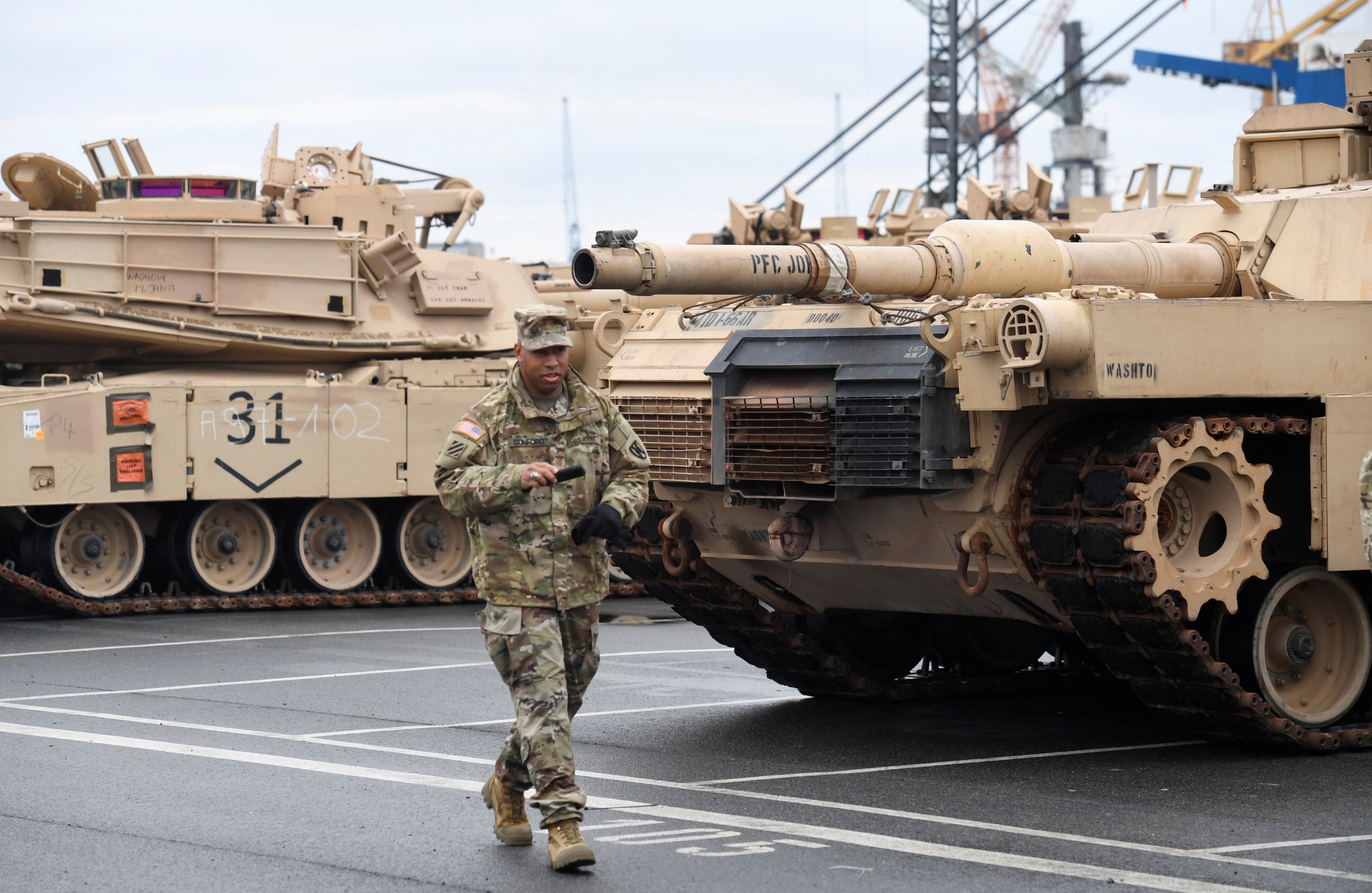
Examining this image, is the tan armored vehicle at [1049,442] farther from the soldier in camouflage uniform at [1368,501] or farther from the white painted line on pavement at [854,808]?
the white painted line on pavement at [854,808]

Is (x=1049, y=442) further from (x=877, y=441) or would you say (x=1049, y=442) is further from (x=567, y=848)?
(x=567, y=848)

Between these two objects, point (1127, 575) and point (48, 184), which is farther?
point (48, 184)

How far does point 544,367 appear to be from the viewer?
7.21m

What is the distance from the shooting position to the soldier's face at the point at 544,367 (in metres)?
7.22

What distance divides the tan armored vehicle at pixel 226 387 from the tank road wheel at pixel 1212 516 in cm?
712

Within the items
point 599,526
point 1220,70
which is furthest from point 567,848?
point 1220,70

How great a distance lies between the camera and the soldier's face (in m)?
7.22

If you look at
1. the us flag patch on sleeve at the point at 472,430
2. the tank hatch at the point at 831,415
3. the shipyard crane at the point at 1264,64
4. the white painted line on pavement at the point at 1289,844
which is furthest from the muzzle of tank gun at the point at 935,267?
the shipyard crane at the point at 1264,64

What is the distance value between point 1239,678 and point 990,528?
1.44 m

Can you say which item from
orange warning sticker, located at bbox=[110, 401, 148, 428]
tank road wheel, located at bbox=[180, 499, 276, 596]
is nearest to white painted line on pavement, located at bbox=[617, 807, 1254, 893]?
orange warning sticker, located at bbox=[110, 401, 148, 428]

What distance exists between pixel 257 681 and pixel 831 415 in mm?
4735

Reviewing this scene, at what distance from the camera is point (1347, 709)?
31.7 feet

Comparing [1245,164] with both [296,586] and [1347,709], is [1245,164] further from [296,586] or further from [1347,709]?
[296,586]

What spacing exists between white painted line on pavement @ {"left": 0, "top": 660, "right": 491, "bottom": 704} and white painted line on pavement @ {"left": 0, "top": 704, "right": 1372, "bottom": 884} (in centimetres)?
70
